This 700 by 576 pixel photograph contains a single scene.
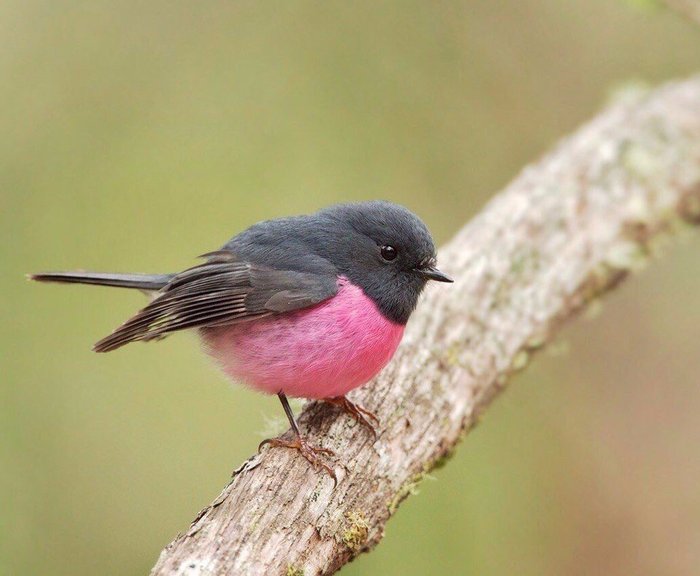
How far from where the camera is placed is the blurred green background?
4973 millimetres

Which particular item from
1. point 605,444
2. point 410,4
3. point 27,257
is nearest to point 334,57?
point 410,4

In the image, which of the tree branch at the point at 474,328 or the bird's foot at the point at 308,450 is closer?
the tree branch at the point at 474,328

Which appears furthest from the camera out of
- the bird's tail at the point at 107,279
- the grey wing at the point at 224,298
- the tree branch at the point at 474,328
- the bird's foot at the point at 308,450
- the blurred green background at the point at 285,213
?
the blurred green background at the point at 285,213

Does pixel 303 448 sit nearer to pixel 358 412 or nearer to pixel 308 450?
pixel 308 450

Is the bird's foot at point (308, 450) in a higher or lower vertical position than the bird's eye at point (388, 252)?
lower

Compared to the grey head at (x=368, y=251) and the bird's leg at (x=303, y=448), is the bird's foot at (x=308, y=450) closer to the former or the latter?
the bird's leg at (x=303, y=448)

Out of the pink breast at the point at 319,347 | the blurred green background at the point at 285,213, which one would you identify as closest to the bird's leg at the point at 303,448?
the pink breast at the point at 319,347

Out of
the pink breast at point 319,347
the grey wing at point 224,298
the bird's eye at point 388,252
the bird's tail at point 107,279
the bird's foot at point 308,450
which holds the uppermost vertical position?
the bird's tail at point 107,279

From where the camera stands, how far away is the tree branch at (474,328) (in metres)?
2.83

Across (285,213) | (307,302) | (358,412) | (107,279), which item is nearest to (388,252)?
(307,302)

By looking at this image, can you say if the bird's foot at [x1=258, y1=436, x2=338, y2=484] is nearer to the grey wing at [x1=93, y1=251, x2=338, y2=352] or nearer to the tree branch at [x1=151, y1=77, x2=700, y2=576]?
the tree branch at [x1=151, y1=77, x2=700, y2=576]

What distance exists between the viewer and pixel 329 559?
2885 millimetres

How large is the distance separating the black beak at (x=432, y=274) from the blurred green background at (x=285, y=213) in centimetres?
189

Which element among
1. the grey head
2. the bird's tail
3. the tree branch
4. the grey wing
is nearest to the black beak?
the grey head
